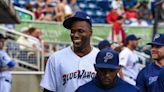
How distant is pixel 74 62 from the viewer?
223 inches

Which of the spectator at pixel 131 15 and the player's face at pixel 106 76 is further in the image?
the spectator at pixel 131 15

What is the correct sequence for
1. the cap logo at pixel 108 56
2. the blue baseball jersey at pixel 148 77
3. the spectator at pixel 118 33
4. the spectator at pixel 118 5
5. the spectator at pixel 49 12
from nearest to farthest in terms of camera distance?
the cap logo at pixel 108 56 → the blue baseball jersey at pixel 148 77 → the spectator at pixel 118 33 → the spectator at pixel 49 12 → the spectator at pixel 118 5

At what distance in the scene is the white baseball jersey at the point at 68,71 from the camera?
5.58 metres

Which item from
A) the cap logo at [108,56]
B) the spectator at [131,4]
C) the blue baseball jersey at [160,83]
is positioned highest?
the spectator at [131,4]

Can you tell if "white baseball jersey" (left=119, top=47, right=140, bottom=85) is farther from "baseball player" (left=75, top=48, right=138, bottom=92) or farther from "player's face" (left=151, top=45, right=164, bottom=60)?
"baseball player" (left=75, top=48, right=138, bottom=92)

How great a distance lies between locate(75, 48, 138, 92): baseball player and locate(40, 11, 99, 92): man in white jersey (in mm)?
596

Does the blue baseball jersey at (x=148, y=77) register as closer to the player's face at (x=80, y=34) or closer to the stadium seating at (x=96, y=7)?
the player's face at (x=80, y=34)

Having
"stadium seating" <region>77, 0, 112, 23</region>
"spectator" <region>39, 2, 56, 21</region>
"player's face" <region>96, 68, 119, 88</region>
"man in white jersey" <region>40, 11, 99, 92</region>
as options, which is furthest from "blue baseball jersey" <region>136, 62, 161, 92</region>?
"stadium seating" <region>77, 0, 112, 23</region>

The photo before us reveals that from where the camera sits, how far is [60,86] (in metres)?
5.68

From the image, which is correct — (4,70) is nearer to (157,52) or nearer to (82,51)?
(157,52)

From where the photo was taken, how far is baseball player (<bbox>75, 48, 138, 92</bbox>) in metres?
4.81

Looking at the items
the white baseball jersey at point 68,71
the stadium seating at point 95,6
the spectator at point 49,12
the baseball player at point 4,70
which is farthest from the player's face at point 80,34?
the stadium seating at point 95,6

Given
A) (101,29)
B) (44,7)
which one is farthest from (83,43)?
(44,7)

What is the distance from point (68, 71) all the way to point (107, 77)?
0.88 meters
